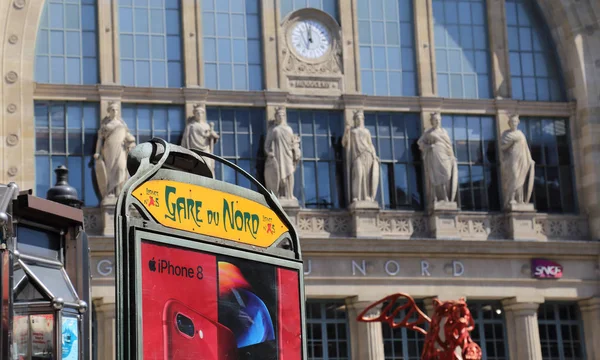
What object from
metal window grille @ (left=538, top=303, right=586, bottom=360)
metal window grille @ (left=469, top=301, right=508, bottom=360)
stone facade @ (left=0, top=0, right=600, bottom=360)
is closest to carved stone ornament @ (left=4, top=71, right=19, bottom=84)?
stone facade @ (left=0, top=0, right=600, bottom=360)

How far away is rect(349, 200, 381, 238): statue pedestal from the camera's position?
120ft

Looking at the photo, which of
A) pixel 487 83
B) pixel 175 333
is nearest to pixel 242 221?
pixel 175 333

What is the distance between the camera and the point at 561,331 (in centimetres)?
3866

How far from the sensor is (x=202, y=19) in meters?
37.8

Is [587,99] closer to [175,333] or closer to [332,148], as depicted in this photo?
[332,148]

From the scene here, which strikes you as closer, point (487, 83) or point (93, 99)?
point (93, 99)

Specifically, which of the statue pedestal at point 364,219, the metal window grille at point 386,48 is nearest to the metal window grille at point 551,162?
the metal window grille at point 386,48

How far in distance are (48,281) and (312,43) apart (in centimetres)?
2652

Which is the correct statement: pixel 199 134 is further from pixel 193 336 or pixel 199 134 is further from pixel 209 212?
pixel 193 336

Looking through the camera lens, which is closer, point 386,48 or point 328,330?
point 328,330

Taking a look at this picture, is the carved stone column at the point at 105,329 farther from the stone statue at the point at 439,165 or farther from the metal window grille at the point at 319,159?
the stone statue at the point at 439,165

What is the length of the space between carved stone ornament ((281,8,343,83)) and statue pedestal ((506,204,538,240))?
6.42 metres

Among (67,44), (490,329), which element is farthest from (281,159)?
(490,329)

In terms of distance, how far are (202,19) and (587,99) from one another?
1172 cm
